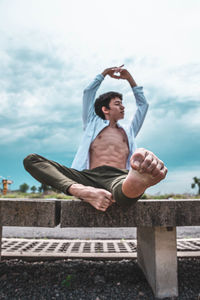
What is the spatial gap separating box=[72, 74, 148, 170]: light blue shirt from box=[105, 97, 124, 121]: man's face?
85 mm

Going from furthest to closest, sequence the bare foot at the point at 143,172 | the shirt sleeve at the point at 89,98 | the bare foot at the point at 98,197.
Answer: the shirt sleeve at the point at 89,98 < the bare foot at the point at 98,197 < the bare foot at the point at 143,172

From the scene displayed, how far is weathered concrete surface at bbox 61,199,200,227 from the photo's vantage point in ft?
4.89

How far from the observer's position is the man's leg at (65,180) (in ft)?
4.66

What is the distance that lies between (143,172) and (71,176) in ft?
3.01

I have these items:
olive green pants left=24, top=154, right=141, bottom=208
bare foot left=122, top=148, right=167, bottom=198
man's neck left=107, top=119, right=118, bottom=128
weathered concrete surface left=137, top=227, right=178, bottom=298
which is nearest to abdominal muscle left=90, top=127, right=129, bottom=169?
man's neck left=107, top=119, right=118, bottom=128

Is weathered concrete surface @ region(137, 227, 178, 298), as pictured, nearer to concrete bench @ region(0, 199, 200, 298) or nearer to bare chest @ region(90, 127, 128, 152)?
concrete bench @ region(0, 199, 200, 298)

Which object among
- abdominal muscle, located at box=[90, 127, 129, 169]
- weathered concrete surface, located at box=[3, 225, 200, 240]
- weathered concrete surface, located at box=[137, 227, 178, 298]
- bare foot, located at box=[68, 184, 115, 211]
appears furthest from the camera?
weathered concrete surface, located at box=[3, 225, 200, 240]

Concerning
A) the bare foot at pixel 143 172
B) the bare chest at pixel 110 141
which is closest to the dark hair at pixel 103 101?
the bare chest at pixel 110 141

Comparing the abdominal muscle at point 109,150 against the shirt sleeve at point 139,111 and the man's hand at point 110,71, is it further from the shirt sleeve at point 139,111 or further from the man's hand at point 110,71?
the man's hand at point 110,71

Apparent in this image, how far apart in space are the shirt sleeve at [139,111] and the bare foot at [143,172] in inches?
62.9

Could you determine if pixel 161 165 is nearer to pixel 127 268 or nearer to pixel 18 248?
pixel 127 268

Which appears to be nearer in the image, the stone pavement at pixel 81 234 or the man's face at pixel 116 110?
the man's face at pixel 116 110

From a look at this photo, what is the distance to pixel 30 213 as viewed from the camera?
153 centimetres

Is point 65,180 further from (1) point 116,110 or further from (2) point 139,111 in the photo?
(2) point 139,111
